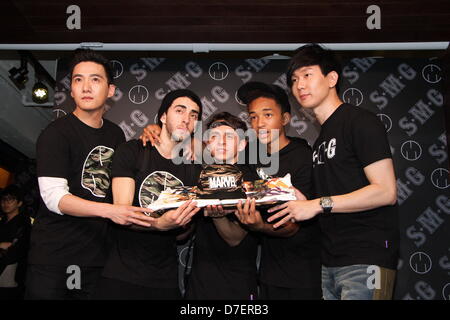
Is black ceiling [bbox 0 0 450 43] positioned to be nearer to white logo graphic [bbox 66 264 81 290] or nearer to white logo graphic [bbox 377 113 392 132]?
white logo graphic [bbox 377 113 392 132]

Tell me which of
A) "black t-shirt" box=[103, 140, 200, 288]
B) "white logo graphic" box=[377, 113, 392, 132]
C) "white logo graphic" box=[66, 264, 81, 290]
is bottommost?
"white logo graphic" box=[66, 264, 81, 290]

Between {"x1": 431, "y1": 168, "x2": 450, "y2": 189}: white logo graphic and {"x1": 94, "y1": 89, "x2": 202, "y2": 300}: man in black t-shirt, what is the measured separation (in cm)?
291

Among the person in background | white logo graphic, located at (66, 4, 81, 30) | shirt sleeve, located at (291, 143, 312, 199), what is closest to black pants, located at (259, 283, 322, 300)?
shirt sleeve, located at (291, 143, 312, 199)

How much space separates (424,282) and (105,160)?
3465 mm

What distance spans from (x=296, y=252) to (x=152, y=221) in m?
1.13

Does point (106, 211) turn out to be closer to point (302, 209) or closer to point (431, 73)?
point (302, 209)

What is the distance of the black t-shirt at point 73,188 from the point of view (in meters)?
3.46

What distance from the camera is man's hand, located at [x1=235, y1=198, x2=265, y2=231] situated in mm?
3090

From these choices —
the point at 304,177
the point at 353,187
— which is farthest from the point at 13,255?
the point at 353,187

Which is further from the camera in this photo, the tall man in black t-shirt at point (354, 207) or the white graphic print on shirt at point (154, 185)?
the white graphic print on shirt at point (154, 185)

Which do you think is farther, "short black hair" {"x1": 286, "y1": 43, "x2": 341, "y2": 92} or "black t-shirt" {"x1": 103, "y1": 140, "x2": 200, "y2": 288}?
"short black hair" {"x1": 286, "y1": 43, "x2": 341, "y2": 92}

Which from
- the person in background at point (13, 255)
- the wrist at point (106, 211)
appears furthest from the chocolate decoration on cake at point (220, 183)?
the person in background at point (13, 255)

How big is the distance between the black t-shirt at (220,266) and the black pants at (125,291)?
0.31m

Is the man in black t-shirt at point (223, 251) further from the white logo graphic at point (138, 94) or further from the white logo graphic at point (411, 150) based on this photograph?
the white logo graphic at point (411, 150)
